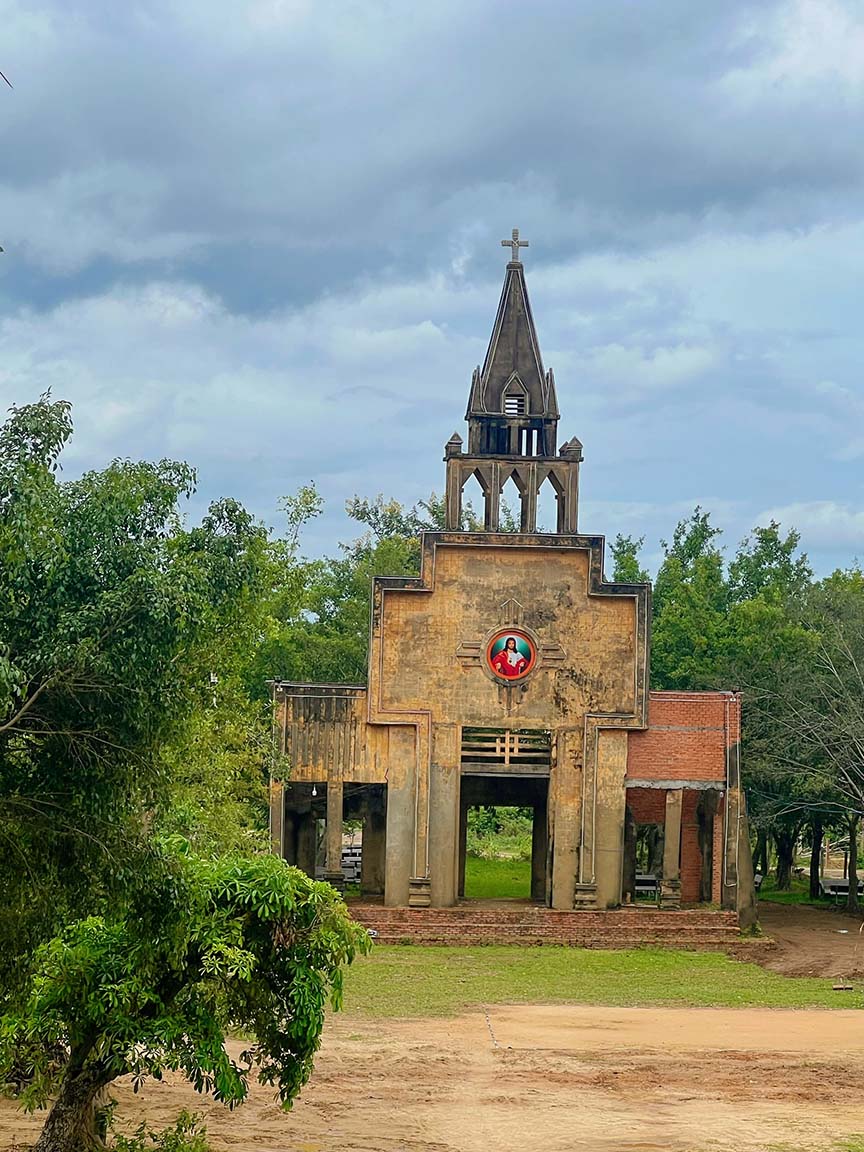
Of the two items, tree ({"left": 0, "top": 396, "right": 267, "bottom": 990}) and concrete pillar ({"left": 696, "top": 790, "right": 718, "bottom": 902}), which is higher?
tree ({"left": 0, "top": 396, "right": 267, "bottom": 990})

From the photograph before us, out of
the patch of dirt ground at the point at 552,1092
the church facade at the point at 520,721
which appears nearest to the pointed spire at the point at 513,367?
the church facade at the point at 520,721

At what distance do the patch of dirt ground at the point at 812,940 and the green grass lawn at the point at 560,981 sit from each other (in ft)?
3.31

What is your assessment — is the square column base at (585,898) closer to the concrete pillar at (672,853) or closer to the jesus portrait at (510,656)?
the concrete pillar at (672,853)

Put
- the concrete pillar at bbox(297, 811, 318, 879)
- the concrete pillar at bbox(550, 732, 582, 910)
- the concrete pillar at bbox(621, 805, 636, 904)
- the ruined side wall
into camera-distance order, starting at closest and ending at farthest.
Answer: the concrete pillar at bbox(550, 732, 582, 910)
the ruined side wall
the concrete pillar at bbox(621, 805, 636, 904)
the concrete pillar at bbox(297, 811, 318, 879)

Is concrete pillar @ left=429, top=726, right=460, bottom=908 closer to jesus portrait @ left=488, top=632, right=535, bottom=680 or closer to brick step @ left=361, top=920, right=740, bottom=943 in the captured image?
brick step @ left=361, top=920, right=740, bottom=943

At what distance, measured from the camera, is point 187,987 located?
41.4ft

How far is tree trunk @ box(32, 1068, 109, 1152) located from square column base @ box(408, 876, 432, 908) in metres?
20.0

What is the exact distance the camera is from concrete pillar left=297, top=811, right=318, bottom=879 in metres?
36.7

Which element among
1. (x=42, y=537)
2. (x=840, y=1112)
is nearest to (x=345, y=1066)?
(x=840, y=1112)

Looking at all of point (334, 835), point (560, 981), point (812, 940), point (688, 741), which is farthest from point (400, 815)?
point (812, 940)

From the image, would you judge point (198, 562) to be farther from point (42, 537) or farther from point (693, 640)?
point (693, 640)

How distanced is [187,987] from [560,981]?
51.7 ft

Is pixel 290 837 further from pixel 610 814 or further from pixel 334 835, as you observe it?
pixel 610 814

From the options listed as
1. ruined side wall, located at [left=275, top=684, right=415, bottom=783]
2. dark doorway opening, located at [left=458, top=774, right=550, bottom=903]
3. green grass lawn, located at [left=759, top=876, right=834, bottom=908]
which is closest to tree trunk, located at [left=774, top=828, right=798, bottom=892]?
green grass lawn, located at [left=759, top=876, right=834, bottom=908]
